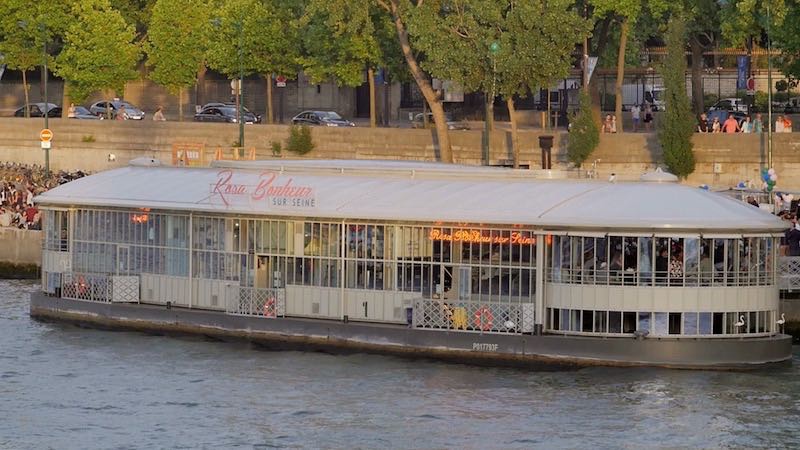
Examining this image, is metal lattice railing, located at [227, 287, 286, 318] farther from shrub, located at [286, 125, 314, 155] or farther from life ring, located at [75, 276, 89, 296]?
shrub, located at [286, 125, 314, 155]

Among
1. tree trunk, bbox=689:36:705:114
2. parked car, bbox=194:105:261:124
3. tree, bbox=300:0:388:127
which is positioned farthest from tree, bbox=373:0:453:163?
parked car, bbox=194:105:261:124

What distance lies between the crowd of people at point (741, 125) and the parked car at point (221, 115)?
2270cm

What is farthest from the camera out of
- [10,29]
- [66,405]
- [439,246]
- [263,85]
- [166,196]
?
[263,85]

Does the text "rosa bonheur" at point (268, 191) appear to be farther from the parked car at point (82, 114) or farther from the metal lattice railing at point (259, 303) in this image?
the parked car at point (82, 114)

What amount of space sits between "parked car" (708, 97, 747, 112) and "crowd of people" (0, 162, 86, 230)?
25.4m

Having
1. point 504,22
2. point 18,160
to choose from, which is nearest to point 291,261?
point 504,22

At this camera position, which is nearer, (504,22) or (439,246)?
(439,246)

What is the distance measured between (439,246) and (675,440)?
31.9 feet

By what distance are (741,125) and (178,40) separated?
2917cm

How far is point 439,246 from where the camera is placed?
46.2 meters

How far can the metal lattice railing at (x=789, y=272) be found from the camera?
4909 centimetres

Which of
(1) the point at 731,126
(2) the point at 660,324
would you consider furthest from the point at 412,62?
(2) the point at 660,324

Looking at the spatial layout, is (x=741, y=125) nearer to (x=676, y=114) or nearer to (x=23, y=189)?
(x=676, y=114)

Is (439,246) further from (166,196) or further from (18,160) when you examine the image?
(18,160)
